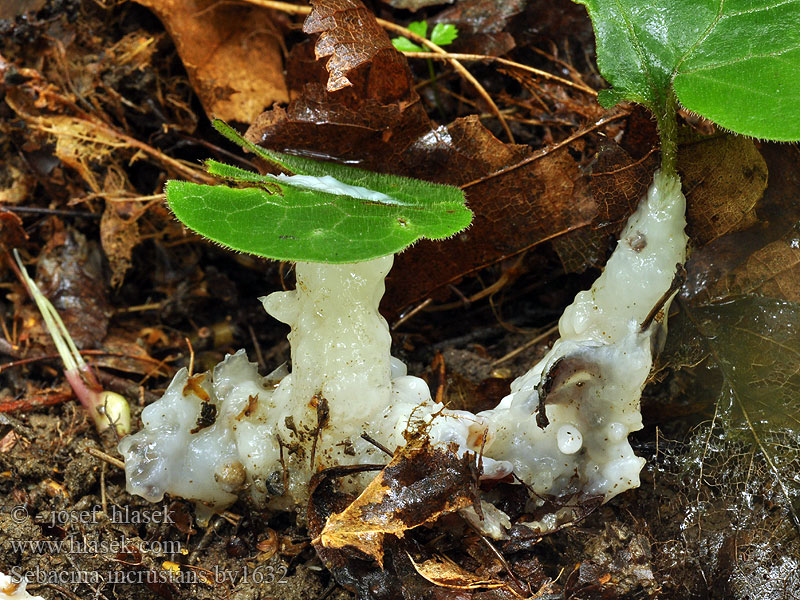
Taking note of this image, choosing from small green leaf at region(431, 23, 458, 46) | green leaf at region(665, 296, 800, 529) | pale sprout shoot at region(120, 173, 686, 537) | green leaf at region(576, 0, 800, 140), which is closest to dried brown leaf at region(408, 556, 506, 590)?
pale sprout shoot at region(120, 173, 686, 537)

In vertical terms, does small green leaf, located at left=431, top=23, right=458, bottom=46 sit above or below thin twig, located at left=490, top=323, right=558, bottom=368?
above

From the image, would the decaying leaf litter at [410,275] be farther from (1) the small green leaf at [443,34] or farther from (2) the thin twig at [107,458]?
(1) the small green leaf at [443,34]

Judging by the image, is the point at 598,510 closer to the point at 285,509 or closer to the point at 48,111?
the point at 285,509

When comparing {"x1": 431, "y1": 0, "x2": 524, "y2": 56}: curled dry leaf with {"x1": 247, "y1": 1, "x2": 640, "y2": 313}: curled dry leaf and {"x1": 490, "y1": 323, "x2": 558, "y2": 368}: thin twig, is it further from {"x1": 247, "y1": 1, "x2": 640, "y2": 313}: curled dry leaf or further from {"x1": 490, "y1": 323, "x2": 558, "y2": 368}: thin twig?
{"x1": 490, "y1": 323, "x2": 558, "y2": 368}: thin twig

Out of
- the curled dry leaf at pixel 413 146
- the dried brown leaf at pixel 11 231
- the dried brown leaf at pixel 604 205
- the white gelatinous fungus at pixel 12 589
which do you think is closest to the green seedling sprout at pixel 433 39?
the curled dry leaf at pixel 413 146

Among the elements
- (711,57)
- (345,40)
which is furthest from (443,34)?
(711,57)

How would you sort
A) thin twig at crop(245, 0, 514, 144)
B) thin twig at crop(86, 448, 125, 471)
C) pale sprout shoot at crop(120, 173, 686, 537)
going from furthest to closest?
thin twig at crop(245, 0, 514, 144) → thin twig at crop(86, 448, 125, 471) → pale sprout shoot at crop(120, 173, 686, 537)

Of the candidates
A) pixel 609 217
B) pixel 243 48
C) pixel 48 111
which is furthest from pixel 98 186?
pixel 609 217
